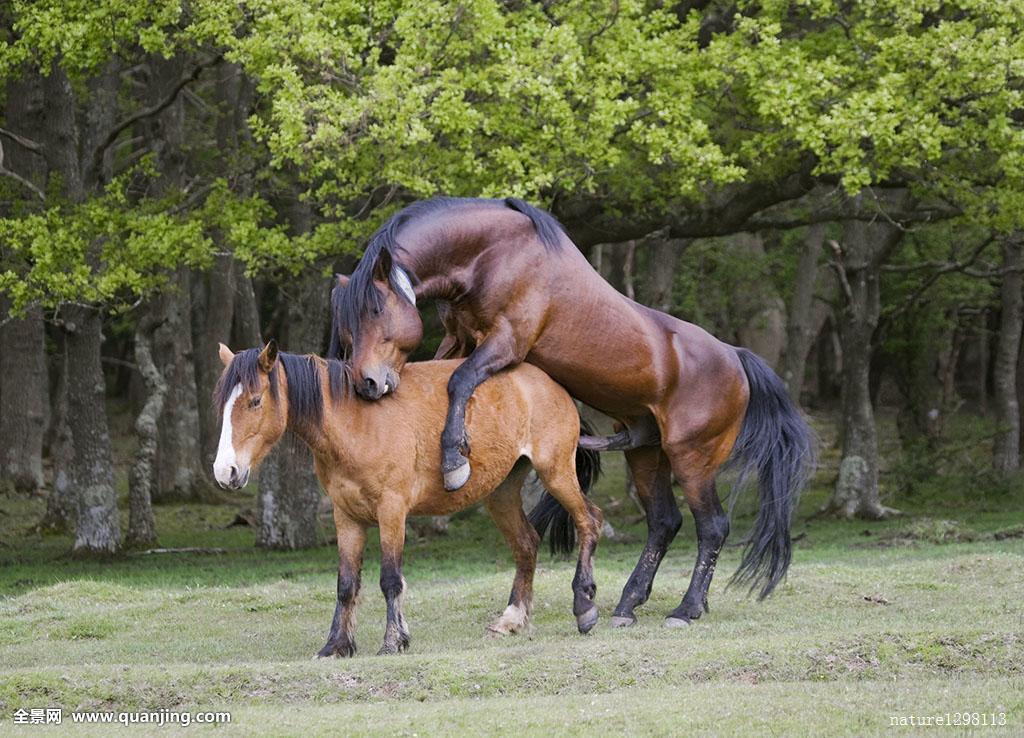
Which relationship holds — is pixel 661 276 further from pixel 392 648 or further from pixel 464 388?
pixel 392 648

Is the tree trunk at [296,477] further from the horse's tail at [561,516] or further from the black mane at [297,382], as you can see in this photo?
the black mane at [297,382]

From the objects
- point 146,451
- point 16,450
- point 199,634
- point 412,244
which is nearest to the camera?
point 412,244

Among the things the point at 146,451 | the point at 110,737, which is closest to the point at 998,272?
the point at 146,451

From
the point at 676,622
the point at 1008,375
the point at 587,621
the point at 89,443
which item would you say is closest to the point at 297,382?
the point at 587,621

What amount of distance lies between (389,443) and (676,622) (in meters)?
2.71

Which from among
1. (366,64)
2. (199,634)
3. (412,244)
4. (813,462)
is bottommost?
(199,634)

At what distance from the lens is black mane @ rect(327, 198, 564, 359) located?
10219 mm

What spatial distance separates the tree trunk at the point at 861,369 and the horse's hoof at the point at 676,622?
44.2ft

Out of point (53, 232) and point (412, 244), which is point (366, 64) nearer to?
point (53, 232)

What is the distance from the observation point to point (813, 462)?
1233 cm

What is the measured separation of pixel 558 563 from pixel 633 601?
6596 mm

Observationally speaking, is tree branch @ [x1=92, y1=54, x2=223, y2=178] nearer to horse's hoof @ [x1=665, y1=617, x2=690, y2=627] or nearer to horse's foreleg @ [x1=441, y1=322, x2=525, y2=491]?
horse's foreleg @ [x1=441, y1=322, x2=525, y2=491]

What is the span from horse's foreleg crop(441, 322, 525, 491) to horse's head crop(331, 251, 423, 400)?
45cm

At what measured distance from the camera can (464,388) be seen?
1062 cm
